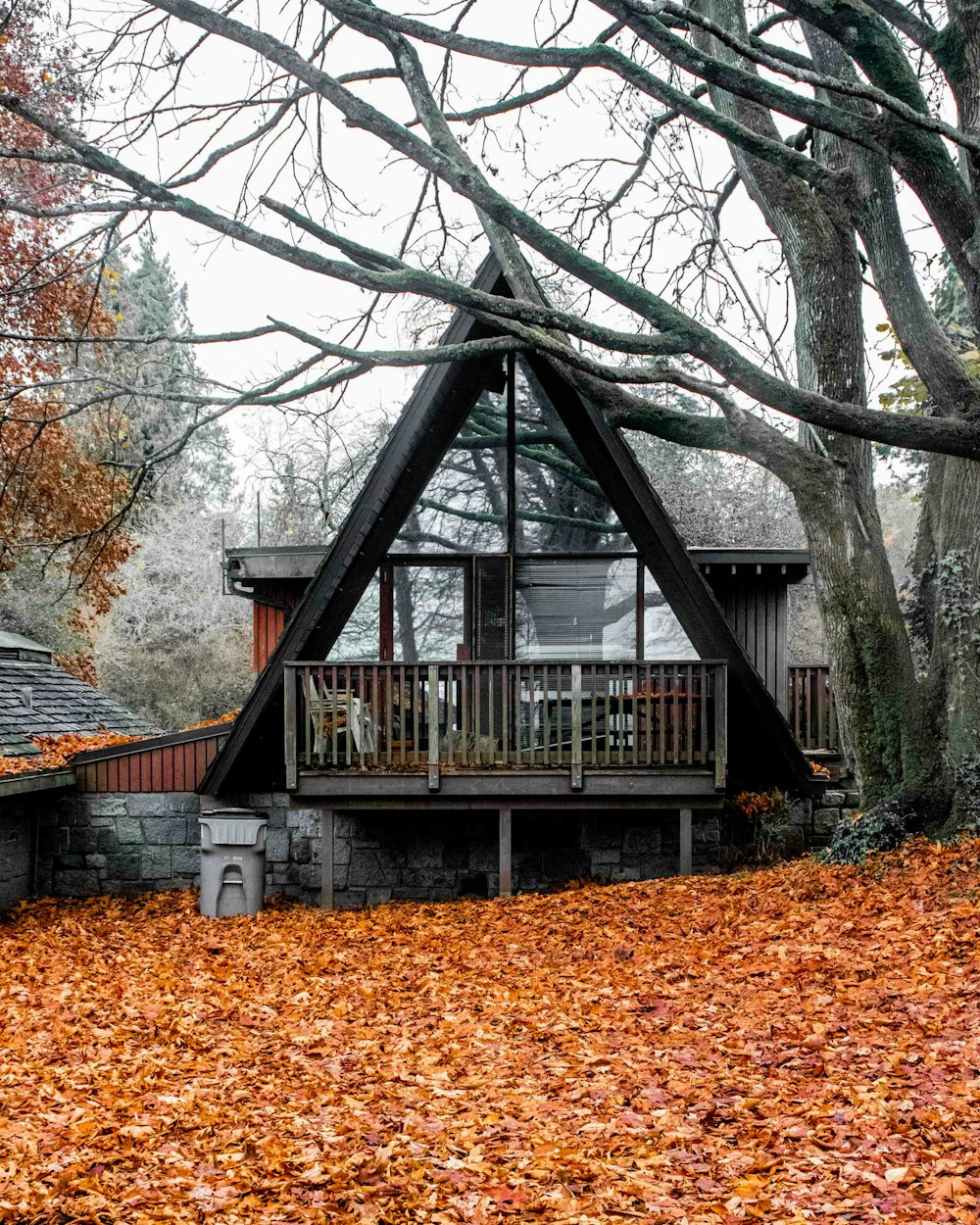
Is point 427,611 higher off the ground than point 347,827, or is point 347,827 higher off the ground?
point 427,611

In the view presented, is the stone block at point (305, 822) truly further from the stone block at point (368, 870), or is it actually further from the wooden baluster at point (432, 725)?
the wooden baluster at point (432, 725)

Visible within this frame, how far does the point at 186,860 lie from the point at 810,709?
26.9 ft

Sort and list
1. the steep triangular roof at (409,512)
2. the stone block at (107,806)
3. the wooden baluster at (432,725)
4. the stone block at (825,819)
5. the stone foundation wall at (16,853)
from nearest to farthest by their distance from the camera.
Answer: the wooden baluster at (432,725)
the steep triangular roof at (409,512)
the stone foundation wall at (16,853)
the stone block at (107,806)
the stone block at (825,819)

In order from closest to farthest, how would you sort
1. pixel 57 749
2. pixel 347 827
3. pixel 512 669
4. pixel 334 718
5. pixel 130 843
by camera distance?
pixel 334 718 < pixel 512 669 < pixel 347 827 < pixel 130 843 < pixel 57 749

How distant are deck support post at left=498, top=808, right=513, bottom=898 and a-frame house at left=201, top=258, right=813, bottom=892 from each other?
0.38 feet

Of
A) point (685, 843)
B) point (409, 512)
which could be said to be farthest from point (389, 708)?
point (685, 843)

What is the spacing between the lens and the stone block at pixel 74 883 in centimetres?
1090

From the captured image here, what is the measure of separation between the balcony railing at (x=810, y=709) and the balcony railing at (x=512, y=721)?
3780 millimetres

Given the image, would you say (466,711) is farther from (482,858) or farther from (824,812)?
(824,812)

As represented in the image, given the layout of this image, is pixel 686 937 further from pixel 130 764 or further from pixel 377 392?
pixel 377 392

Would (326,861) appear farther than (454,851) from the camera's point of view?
No

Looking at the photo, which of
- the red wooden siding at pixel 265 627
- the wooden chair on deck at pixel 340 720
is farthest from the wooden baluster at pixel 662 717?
the red wooden siding at pixel 265 627

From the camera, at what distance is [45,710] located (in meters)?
12.3

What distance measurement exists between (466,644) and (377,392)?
701 inches
